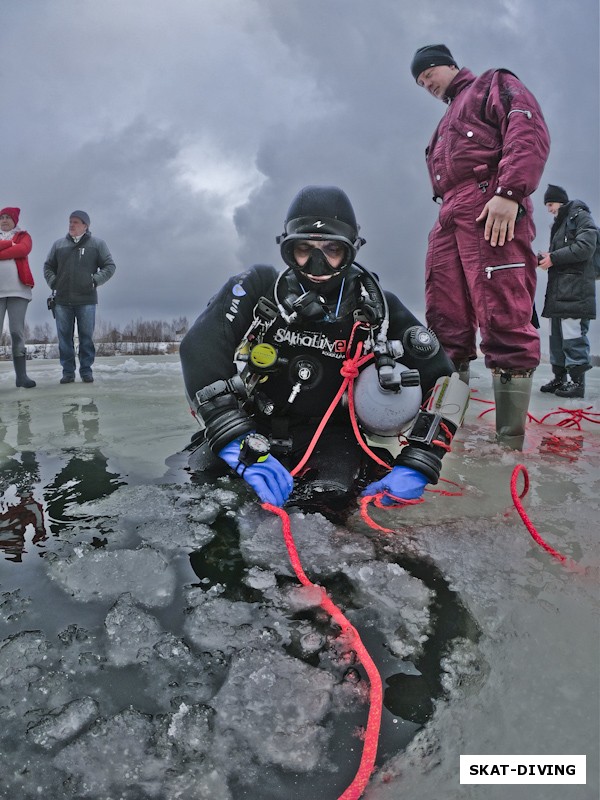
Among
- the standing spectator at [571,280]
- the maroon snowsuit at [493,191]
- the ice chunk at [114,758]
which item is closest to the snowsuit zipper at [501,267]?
the maroon snowsuit at [493,191]

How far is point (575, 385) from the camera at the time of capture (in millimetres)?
5562

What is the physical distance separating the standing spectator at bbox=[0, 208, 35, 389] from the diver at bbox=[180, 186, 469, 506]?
440 centimetres

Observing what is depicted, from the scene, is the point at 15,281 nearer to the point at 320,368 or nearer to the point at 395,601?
the point at 320,368

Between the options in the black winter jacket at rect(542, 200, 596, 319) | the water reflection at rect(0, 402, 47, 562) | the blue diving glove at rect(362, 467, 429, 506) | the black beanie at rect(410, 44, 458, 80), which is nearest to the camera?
the water reflection at rect(0, 402, 47, 562)

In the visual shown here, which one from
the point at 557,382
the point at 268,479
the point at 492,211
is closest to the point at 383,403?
the point at 268,479

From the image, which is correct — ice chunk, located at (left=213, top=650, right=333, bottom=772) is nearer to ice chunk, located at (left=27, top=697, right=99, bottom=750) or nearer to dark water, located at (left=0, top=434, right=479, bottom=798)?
dark water, located at (left=0, top=434, right=479, bottom=798)

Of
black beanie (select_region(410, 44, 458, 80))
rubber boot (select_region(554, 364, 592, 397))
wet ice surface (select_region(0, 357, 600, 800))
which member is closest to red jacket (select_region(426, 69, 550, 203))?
black beanie (select_region(410, 44, 458, 80))

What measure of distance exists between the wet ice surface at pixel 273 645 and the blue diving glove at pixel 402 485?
0.25ft

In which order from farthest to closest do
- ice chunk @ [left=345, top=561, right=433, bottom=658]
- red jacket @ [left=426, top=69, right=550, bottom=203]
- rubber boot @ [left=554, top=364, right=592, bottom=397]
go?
rubber boot @ [left=554, top=364, right=592, bottom=397] → red jacket @ [left=426, top=69, right=550, bottom=203] → ice chunk @ [left=345, top=561, right=433, bottom=658]

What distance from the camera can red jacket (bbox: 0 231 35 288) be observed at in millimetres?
5828

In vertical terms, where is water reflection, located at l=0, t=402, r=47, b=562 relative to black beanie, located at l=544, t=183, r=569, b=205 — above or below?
below

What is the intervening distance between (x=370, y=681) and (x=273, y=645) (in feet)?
0.85

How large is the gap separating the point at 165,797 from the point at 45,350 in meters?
17.2

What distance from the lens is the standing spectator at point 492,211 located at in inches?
108
